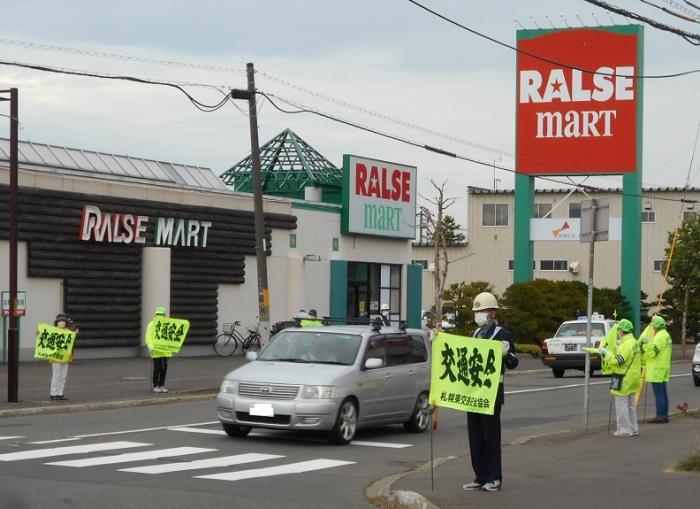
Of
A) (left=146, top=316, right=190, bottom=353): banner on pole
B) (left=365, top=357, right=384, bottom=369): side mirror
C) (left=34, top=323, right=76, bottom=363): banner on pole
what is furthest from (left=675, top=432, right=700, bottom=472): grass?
(left=146, top=316, right=190, bottom=353): banner on pole

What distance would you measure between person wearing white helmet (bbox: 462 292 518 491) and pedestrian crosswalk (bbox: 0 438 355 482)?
2.66 meters

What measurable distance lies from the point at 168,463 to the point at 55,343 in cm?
1001

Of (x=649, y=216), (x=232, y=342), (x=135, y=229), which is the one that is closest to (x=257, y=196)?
(x=135, y=229)

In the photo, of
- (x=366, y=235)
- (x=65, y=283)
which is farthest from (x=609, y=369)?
(x=366, y=235)

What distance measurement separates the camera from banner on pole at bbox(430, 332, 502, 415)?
12562mm

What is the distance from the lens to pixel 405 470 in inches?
610

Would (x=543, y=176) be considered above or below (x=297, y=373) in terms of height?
above

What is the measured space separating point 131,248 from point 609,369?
2255cm

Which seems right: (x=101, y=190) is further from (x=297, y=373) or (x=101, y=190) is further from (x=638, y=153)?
(x=638, y=153)

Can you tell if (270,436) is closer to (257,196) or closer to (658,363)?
(658,363)

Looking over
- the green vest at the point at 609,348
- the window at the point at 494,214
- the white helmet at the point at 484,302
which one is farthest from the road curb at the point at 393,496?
the window at the point at 494,214

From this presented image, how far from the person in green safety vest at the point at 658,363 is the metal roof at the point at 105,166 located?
1993 centimetres

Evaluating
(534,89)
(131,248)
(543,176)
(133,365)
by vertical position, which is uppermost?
(534,89)

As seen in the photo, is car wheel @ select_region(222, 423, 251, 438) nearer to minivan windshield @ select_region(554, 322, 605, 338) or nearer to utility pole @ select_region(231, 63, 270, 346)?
utility pole @ select_region(231, 63, 270, 346)
